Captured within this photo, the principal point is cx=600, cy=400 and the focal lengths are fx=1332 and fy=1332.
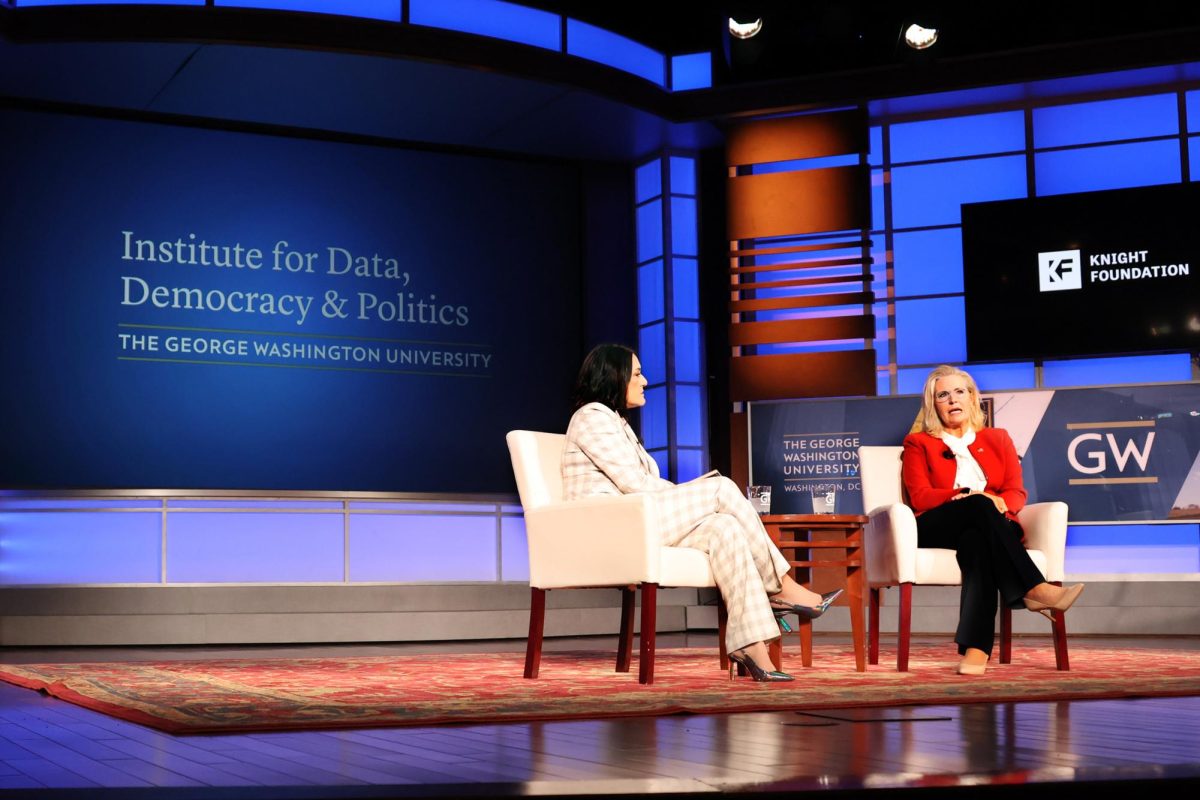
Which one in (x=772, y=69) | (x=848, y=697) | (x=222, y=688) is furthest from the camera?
(x=772, y=69)

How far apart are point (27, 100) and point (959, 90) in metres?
5.58

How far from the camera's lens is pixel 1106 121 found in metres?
8.42

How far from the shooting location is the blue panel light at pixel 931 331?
28.1 ft

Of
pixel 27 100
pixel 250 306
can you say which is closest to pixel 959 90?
pixel 250 306

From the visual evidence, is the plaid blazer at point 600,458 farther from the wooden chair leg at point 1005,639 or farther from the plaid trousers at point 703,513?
the wooden chair leg at point 1005,639

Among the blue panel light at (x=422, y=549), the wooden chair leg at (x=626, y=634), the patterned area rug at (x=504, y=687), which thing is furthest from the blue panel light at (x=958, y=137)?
the wooden chair leg at (x=626, y=634)

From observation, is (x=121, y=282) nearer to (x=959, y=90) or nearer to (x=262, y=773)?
(x=959, y=90)

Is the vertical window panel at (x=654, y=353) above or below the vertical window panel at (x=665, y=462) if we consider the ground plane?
above

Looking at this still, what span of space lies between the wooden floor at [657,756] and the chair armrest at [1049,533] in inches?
55.2

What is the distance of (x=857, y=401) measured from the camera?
836cm

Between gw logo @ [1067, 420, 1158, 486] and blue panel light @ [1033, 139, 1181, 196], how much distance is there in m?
1.58

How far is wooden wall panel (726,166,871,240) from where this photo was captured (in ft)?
27.8

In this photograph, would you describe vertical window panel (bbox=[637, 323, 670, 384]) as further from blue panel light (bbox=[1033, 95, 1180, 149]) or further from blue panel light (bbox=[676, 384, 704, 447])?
blue panel light (bbox=[1033, 95, 1180, 149])

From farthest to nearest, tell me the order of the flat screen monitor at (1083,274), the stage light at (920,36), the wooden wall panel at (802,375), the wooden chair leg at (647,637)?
the wooden wall panel at (802,375) → the stage light at (920,36) → the flat screen monitor at (1083,274) → the wooden chair leg at (647,637)
